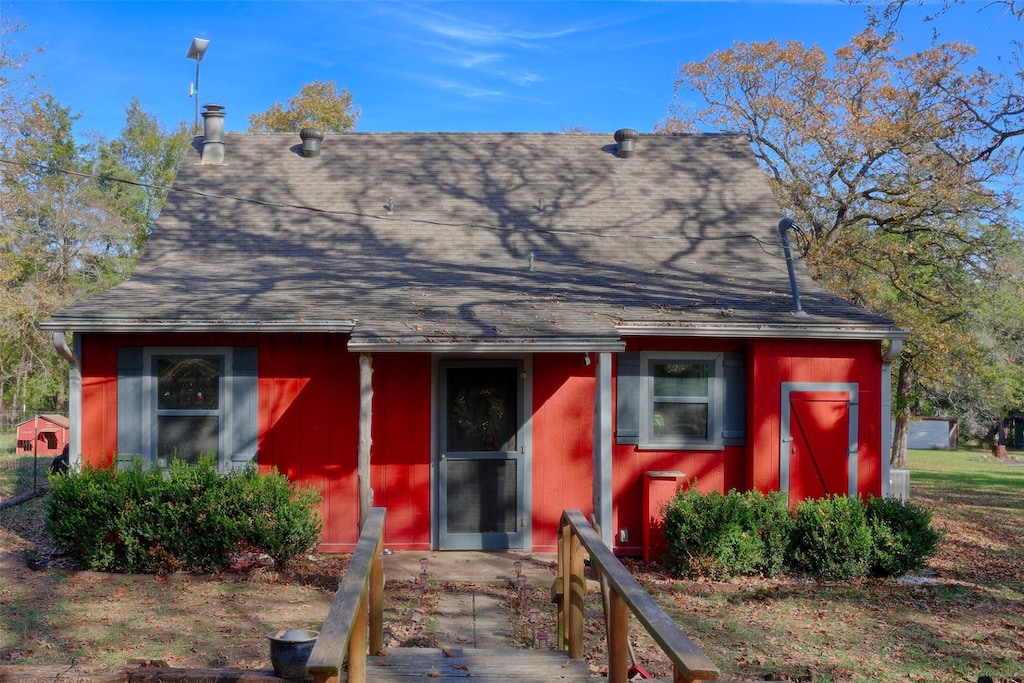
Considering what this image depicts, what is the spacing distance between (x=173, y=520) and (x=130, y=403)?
1.67 metres

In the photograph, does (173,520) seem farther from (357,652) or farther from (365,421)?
(357,652)

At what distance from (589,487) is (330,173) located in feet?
22.7

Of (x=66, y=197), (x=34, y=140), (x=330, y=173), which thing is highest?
A: (x=34, y=140)

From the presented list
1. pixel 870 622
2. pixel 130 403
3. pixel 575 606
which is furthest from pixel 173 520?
pixel 870 622

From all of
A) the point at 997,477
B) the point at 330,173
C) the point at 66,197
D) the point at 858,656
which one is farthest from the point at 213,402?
the point at 66,197

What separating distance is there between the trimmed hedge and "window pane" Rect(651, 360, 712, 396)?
1.37 meters

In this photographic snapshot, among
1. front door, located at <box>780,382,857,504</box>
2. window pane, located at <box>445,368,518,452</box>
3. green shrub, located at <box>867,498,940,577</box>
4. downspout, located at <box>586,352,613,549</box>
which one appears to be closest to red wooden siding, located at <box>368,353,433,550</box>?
window pane, located at <box>445,368,518,452</box>

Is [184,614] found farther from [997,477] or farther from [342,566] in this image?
[997,477]

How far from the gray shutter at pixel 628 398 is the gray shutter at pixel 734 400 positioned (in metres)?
1.04

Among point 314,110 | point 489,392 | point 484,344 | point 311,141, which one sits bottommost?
point 489,392

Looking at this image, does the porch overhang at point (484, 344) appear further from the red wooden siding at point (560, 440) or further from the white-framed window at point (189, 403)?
the white-framed window at point (189, 403)

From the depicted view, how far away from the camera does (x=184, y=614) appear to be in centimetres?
732

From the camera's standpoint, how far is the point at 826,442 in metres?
9.78

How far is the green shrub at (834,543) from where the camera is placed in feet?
29.0
